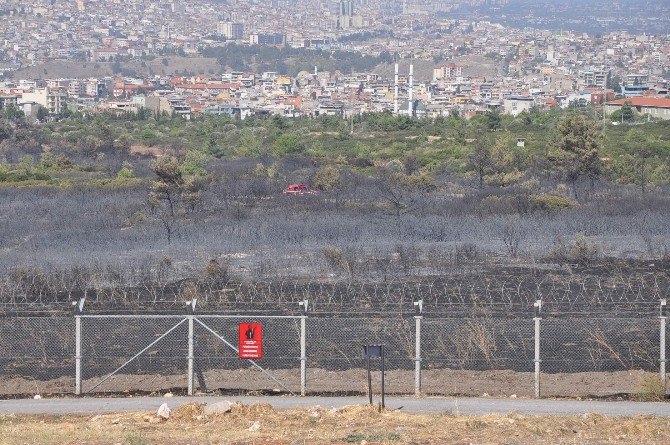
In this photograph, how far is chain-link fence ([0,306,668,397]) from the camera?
656 inches

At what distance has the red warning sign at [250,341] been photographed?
16.3 meters

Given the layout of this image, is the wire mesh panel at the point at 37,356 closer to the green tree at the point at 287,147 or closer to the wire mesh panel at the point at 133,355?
the wire mesh panel at the point at 133,355

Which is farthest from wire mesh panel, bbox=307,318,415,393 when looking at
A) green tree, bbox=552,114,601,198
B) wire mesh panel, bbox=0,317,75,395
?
green tree, bbox=552,114,601,198

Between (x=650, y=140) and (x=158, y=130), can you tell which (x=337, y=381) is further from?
(x=158, y=130)

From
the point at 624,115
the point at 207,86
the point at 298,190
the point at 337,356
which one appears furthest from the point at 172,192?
the point at 207,86

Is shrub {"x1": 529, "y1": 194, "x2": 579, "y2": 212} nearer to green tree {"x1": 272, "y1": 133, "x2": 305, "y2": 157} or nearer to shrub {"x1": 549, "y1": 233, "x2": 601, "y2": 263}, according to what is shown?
shrub {"x1": 549, "y1": 233, "x2": 601, "y2": 263}

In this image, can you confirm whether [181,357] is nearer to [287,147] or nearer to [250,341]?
[250,341]

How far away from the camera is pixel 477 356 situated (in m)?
18.7

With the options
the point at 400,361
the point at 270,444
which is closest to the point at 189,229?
the point at 400,361

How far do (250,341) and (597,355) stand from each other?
229 inches

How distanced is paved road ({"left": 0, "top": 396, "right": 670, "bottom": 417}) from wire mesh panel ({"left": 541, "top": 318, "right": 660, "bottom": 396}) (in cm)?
82

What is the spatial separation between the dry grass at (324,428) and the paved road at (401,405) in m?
0.53

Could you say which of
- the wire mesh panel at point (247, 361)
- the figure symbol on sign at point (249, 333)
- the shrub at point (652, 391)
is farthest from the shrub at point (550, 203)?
A: the figure symbol on sign at point (249, 333)

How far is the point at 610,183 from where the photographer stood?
4769 centimetres
